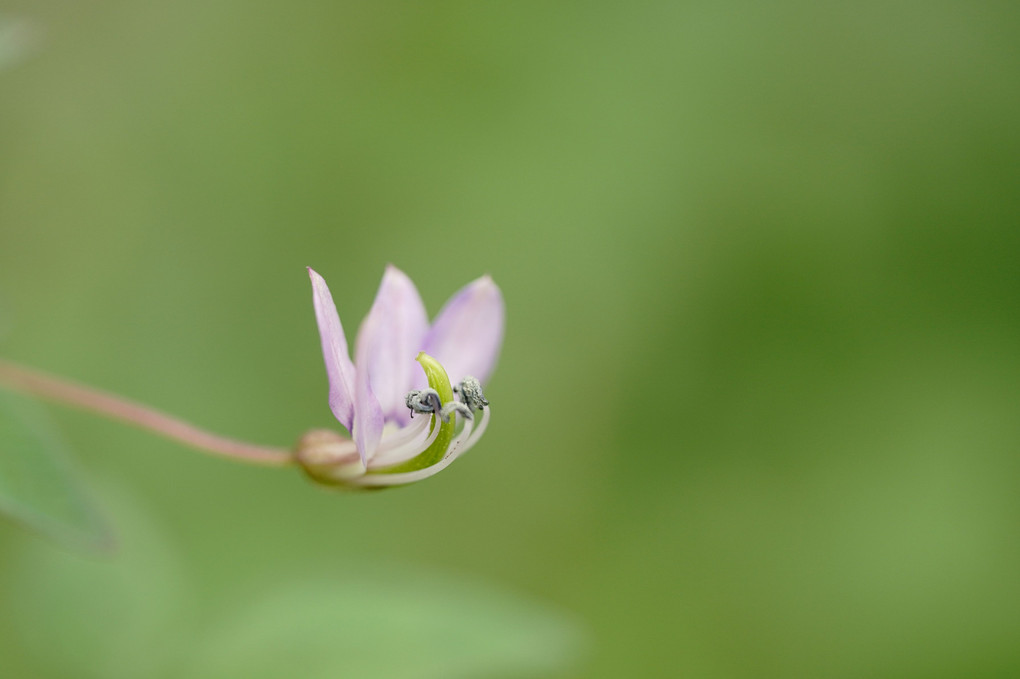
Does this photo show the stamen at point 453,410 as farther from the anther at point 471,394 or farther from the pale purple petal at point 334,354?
the pale purple petal at point 334,354

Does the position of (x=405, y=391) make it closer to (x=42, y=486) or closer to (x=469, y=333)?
(x=469, y=333)

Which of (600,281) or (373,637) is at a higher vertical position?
(600,281)

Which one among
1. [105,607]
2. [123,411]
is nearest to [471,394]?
[123,411]

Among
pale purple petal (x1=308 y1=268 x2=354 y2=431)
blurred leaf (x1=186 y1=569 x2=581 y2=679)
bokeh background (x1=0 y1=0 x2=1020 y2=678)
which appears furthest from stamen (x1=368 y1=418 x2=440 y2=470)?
bokeh background (x1=0 y1=0 x2=1020 y2=678)

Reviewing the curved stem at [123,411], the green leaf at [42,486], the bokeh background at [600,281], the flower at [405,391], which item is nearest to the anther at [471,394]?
the flower at [405,391]

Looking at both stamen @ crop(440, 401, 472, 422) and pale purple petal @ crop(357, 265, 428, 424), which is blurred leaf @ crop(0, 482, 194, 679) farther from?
stamen @ crop(440, 401, 472, 422)

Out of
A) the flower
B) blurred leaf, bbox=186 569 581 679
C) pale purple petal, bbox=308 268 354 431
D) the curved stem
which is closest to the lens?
pale purple petal, bbox=308 268 354 431
